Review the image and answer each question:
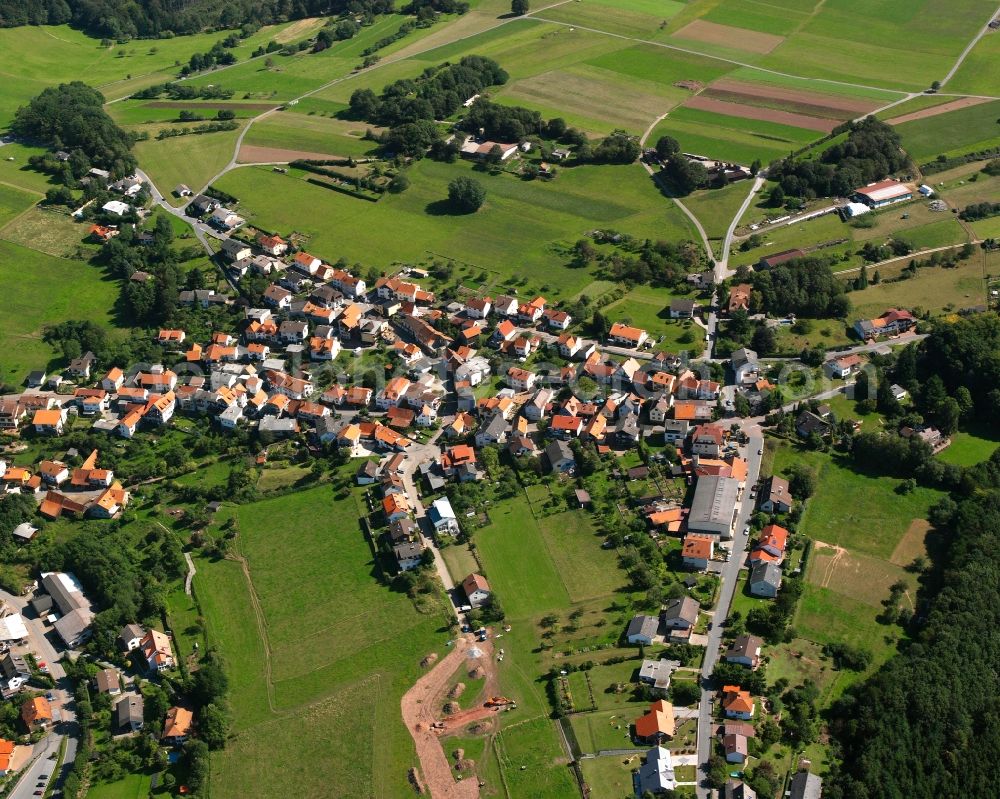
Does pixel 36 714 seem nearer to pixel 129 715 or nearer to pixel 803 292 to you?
pixel 129 715

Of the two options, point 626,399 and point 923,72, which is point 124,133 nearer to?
point 626,399

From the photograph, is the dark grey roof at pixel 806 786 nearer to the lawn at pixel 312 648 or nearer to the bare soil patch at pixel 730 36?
the lawn at pixel 312 648

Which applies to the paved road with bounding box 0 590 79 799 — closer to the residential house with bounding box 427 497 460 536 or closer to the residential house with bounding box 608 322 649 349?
the residential house with bounding box 427 497 460 536

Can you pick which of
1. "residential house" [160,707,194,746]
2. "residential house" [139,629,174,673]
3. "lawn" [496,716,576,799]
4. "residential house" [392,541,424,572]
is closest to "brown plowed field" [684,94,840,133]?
"residential house" [392,541,424,572]

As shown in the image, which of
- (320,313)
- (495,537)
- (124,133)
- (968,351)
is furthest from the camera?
(124,133)

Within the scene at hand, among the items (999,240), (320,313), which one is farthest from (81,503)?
(999,240)

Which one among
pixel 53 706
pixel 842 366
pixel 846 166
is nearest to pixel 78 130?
pixel 53 706
